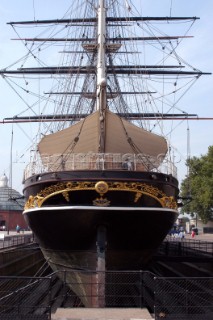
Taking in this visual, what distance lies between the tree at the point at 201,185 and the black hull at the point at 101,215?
131ft

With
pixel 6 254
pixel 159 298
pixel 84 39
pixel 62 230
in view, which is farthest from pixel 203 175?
pixel 159 298

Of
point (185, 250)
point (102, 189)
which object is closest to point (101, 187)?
point (102, 189)

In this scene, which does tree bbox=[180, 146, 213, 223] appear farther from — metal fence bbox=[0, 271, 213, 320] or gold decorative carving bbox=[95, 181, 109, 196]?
metal fence bbox=[0, 271, 213, 320]

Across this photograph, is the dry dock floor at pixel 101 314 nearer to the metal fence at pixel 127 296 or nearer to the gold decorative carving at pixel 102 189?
the metal fence at pixel 127 296

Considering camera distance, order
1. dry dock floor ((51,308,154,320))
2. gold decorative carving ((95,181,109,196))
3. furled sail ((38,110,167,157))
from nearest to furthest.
Result: dry dock floor ((51,308,154,320))
gold decorative carving ((95,181,109,196))
furled sail ((38,110,167,157))

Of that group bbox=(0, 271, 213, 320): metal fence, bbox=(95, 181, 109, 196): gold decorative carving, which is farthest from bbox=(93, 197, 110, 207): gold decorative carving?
bbox=(0, 271, 213, 320): metal fence

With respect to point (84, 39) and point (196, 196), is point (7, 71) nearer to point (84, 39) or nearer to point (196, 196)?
point (84, 39)

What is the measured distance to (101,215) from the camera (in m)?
12.6

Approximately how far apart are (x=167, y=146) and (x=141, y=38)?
1572cm

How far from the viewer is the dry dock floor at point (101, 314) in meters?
7.90

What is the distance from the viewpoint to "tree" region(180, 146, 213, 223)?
5347 cm

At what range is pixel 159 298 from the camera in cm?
885

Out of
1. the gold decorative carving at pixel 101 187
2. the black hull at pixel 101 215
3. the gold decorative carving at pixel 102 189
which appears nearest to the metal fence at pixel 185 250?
the black hull at pixel 101 215

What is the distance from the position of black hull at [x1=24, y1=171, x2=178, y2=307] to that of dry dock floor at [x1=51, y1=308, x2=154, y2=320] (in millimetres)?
3426
